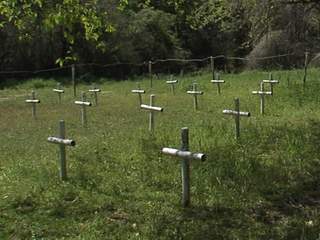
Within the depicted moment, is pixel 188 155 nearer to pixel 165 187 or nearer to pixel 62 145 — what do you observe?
pixel 165 187

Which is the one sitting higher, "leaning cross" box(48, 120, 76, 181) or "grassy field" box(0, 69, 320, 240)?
"leaning cross" box(48, 120, 76, 181)

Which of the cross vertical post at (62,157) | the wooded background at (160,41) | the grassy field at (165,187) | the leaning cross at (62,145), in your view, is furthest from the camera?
the wooded background at (160,41)

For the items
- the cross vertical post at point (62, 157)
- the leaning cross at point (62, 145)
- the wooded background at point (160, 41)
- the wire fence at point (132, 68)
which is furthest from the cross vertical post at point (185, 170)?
the wire fence at point (132, 68)

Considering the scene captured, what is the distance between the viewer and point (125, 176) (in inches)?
347

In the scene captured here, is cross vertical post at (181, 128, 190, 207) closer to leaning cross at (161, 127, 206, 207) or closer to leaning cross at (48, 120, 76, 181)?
leaning cross at (161, 127, 206, 207)

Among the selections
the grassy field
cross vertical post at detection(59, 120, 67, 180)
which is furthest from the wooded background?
cross vertical post at detection(59, 120, 67, 180)

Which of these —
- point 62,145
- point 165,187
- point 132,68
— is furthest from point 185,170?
point 132,68

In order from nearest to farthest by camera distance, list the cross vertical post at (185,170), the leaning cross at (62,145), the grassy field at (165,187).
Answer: the grassy field at (165,187) < the cross vertical post at (185,170) < the leaning cross at (62,145)

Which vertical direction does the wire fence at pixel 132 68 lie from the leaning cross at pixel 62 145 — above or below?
below

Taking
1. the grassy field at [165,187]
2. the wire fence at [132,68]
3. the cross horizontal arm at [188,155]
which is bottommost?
the wire fence at [132,68]

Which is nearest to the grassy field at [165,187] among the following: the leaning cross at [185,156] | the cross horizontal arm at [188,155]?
the leaning cross at [185,156]

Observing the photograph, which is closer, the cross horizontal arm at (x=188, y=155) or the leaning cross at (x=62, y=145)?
the cross horizontal arm at (x=188, y=155)

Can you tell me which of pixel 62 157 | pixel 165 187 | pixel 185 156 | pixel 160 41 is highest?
pixel 160 41

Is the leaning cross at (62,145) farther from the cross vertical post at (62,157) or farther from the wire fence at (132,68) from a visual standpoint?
the wire fence at (132,68)
